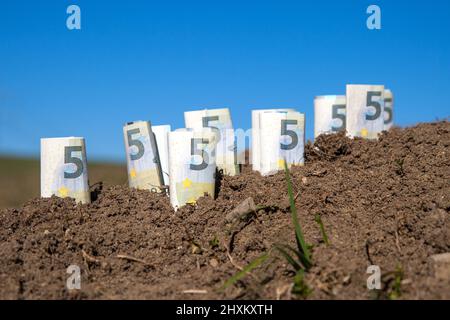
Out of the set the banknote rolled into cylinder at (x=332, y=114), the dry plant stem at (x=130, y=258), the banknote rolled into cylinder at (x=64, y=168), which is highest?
the banknote rolled into cylinder at (x=332, y=114)

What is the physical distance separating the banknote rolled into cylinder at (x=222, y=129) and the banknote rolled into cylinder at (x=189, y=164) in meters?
0.43

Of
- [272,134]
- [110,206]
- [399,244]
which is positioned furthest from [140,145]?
[399,244]

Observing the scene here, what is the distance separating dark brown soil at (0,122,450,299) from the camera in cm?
333

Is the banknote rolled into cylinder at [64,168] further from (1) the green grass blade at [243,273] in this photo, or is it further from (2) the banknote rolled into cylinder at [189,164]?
(1) the green grass blade at [243,273]

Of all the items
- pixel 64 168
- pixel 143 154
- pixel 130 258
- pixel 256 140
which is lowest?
pixel 130 258

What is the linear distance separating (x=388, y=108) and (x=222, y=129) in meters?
2.43

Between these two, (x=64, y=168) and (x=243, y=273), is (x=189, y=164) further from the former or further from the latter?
(x=243, y=273)

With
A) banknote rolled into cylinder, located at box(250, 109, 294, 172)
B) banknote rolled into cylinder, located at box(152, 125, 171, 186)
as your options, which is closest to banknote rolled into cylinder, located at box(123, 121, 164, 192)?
banknote rolled into cylinder, located at box(152, 125, 171, 186)

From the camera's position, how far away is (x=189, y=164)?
452 cm

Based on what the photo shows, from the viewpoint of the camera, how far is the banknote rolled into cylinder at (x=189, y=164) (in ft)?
14.8

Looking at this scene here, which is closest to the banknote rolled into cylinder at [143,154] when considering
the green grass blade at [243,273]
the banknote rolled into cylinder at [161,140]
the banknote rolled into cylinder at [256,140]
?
the banknote rolled into cylinder at [161,140]

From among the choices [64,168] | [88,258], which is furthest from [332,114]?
[88,258]
